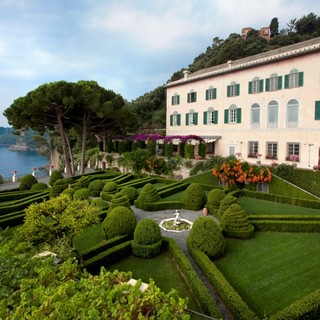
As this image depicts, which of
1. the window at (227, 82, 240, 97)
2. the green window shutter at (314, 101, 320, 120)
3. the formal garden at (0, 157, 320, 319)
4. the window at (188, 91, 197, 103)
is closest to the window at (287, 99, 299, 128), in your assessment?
the green window shutter at (314, 101, 320, 120)

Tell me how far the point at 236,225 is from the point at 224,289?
4.86m

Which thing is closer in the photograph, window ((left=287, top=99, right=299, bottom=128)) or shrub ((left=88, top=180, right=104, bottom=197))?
shrub ((left=88, top=180, right=104, bottom=197))

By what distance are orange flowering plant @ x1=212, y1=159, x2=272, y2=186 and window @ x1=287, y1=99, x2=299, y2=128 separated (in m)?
5.49

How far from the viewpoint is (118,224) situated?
11.6 metres

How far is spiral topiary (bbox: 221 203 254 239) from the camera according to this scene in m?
11.9

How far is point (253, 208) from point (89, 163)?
31.3 meters

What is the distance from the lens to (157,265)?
32.7 ft

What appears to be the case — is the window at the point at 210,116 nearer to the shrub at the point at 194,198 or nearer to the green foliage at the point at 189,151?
the green foliage at the point at 189,151

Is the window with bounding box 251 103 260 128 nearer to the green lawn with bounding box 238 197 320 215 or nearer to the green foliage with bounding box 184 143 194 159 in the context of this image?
the green foliage with bounding box 184 143 194 159

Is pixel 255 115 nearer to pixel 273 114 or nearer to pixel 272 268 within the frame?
pixel 273 114

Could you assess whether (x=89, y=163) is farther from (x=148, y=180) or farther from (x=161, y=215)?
(x=161, y=215)

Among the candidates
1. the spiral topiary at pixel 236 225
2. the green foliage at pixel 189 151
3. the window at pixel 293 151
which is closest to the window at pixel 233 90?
the green foliage at pixel 189 151

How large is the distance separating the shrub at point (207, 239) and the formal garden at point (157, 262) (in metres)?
0.04

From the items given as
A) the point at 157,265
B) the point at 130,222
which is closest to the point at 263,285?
the point at 157,265
